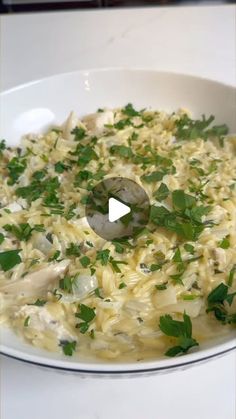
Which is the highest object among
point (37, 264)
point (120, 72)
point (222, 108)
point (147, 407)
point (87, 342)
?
point (120, 72)

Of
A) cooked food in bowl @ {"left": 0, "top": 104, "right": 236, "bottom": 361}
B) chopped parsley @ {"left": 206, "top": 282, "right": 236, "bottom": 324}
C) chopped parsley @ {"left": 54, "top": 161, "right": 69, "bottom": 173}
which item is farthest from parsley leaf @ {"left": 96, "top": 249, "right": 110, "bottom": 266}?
chopped parsley @ {"left": 54, "top": 161, "right": 69, "bottom": 173}

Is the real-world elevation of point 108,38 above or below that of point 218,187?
above

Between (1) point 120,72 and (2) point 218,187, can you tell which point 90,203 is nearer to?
(2) point 218,187

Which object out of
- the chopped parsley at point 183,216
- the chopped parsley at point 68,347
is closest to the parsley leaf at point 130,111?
the chopped parsley at point 183,216

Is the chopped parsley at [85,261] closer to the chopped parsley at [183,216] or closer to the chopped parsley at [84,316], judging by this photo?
the chopped parsley at [84,316]

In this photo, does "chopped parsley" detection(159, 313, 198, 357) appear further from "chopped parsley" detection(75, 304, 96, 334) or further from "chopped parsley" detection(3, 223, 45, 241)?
"chopped parsley" detection(3, 223, 45, 241)

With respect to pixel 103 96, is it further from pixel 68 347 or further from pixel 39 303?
pixel 68 347

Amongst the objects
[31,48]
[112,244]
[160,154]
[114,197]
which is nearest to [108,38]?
[31,48]
